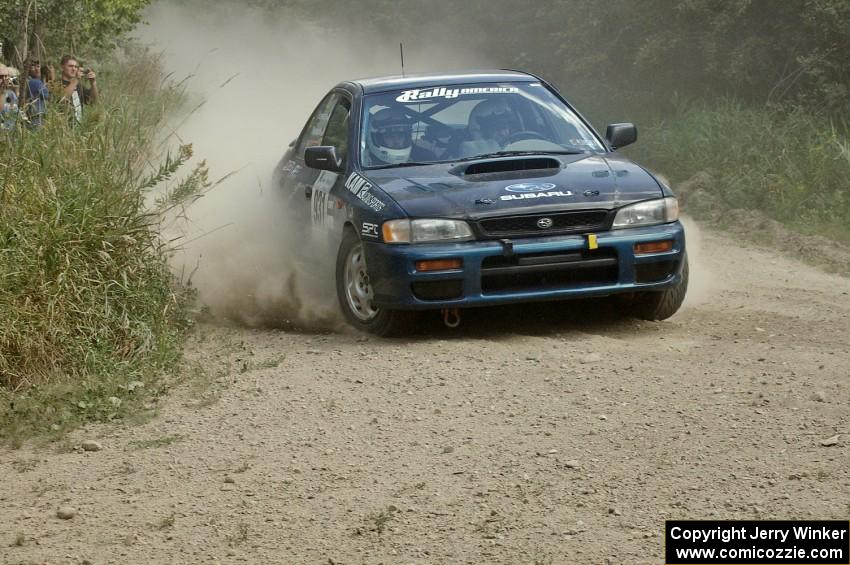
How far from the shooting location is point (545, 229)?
26.2 ft

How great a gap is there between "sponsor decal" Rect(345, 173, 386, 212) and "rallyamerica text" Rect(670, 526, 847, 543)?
370 centimetres

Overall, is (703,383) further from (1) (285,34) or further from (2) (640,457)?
(1) (285,34)

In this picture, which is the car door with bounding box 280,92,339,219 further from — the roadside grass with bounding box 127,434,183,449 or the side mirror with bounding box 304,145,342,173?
the roadside grass with bounding box 127,434,183,449

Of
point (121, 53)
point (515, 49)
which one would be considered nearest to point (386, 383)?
point (121, 53)

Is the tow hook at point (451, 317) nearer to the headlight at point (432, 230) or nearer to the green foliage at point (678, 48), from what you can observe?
the headlight at point (432, 230)

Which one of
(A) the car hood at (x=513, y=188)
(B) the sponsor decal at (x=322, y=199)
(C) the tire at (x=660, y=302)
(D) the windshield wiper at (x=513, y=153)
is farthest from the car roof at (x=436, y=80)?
Result: (C) the tire at (x=660, y=302)

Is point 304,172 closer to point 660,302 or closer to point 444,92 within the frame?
point 444,92

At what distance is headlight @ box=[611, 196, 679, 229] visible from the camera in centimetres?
814

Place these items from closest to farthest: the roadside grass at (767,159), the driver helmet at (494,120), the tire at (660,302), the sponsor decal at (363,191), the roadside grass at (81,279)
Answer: the roadside grass at (81,279), the sponsor decal at (363,191), the tire at (660,302), the driver helmet at (494,120), the roadside grass at (767,159)

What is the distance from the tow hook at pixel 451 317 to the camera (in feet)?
27.3

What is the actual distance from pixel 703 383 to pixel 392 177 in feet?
8.18

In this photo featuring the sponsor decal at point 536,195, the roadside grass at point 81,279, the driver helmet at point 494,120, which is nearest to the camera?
the roadside grass at point 81,279

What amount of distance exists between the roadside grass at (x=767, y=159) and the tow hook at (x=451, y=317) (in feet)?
17.3

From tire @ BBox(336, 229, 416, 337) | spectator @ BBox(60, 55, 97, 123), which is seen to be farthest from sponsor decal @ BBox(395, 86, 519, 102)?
spectator @ BBox(60, 55, 97, 123)
